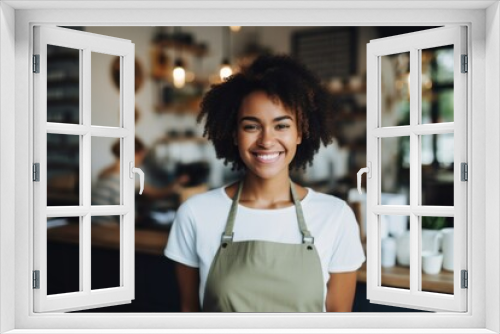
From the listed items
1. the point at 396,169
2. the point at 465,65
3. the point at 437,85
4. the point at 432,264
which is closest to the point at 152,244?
the point at 396,169

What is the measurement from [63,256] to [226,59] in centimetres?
142

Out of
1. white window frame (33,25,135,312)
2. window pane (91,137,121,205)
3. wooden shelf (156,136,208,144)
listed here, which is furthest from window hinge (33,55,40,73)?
wooden shelf (156,136,208,144)

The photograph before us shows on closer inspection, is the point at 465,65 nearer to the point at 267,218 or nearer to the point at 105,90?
the point at 267,218

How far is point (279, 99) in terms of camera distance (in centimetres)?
308

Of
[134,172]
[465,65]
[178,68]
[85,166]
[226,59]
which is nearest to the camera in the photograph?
[465,65]

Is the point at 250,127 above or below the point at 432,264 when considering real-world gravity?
above

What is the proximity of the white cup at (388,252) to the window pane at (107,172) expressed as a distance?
1488 mm

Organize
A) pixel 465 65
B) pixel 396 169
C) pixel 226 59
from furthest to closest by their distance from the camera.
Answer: pixel 226 59
pixel 396 169
pixel 465 65

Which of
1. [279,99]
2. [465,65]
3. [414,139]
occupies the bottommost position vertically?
[414,139]

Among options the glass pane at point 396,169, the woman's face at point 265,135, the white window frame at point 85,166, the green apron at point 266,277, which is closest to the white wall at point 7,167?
the white window frame at point 85,166

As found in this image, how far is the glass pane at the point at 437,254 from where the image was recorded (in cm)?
296

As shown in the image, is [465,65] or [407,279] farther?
[407,279]

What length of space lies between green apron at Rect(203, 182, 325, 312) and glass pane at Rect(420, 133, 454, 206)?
69cm

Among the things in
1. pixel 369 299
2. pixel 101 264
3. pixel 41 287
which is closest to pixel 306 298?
pixel 369 299
